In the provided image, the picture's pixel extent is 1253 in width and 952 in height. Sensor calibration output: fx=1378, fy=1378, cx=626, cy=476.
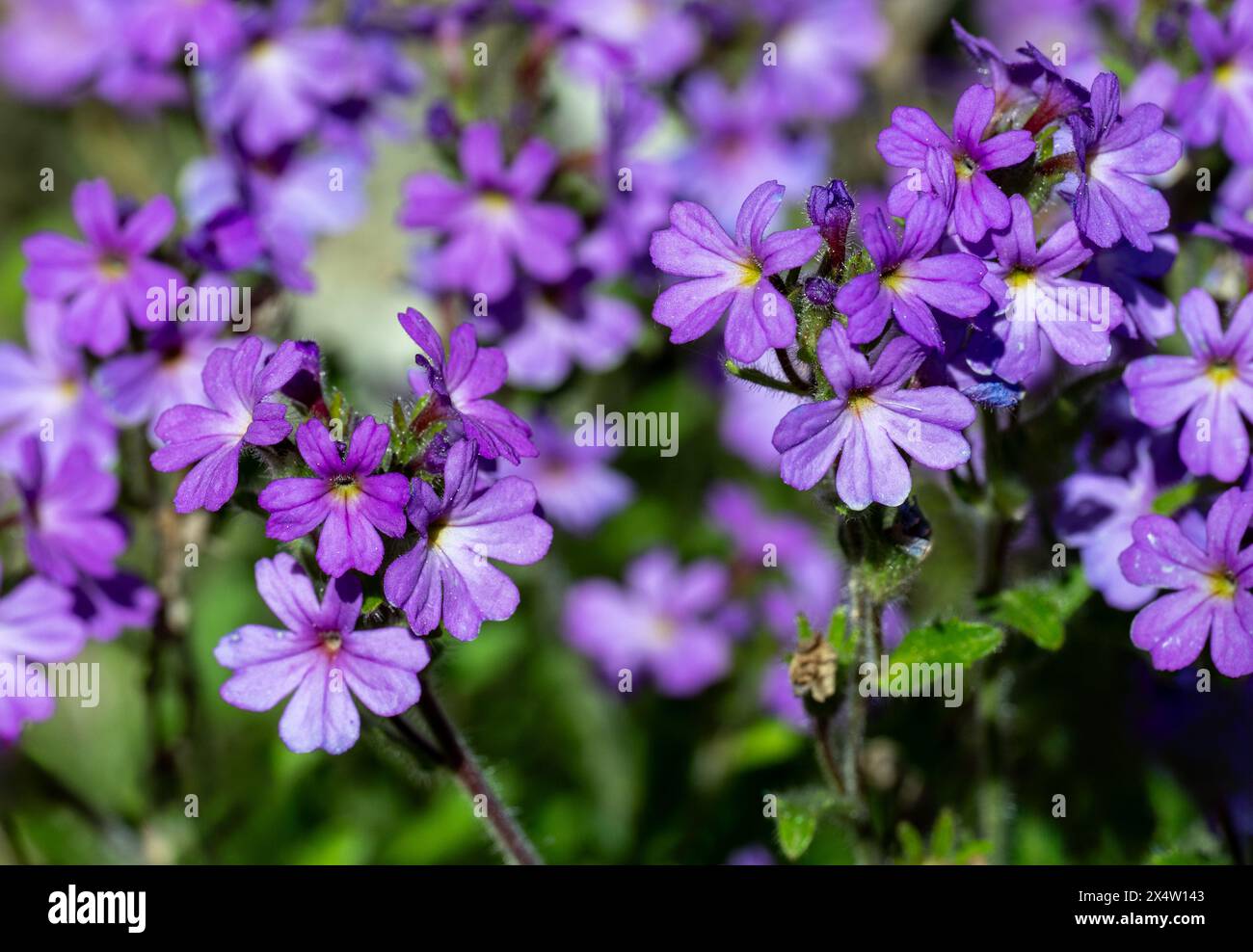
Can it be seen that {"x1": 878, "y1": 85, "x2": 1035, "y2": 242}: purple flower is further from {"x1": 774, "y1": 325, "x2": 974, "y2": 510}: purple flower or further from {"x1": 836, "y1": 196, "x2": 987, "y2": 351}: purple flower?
{"x1": 774, "y1": 325, "x2": 974, "y2": 510}: purple flower

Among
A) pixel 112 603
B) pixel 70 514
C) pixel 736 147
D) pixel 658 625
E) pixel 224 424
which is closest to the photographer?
pixel 224 424

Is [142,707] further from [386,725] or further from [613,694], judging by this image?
[386,725]

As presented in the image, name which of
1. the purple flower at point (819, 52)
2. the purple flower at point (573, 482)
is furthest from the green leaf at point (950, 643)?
the purple flower at point (819, 52)

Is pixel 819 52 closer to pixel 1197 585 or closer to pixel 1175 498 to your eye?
pixel 1175 498

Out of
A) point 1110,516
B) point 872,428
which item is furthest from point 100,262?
point 1110,516
